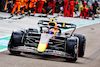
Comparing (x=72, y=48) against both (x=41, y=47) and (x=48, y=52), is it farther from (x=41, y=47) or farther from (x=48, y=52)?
(x=41, y=47)

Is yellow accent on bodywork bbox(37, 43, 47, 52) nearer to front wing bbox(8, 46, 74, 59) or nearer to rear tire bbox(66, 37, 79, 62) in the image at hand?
front wing bbox(8, 46, 74, 59)

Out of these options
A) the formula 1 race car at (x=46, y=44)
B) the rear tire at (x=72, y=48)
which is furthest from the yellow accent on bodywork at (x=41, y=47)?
the rear tire at (x=72, y=48)

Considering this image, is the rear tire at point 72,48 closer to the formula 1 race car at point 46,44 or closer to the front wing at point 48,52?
the formula 1 race car at point 46,44

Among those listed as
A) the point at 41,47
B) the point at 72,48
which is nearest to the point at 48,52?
the point at 41,47

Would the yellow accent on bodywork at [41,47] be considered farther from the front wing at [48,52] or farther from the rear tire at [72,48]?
the rear tire at [72,48]

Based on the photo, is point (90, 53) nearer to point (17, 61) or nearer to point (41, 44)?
point (41, 44)

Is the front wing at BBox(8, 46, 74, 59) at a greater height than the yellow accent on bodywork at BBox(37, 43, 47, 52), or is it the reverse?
the yellow accent on bodywork at BBox(37, 43, 47, 52)

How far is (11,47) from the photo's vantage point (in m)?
7.40

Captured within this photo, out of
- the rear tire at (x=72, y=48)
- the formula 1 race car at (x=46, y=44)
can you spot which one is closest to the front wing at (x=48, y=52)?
the formula 1 race car at (x=46, y=44)

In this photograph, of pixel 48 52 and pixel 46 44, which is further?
pixel 46 44

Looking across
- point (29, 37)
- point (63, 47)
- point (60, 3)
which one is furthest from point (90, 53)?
point (60, 3)

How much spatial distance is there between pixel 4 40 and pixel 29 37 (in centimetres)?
304

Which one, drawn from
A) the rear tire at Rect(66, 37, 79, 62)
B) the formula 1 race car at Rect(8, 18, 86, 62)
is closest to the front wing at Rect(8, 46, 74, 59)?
the formula 1 race car at Rect(8, 18, 86, 62)

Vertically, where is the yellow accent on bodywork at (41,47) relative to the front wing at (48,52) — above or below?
above
